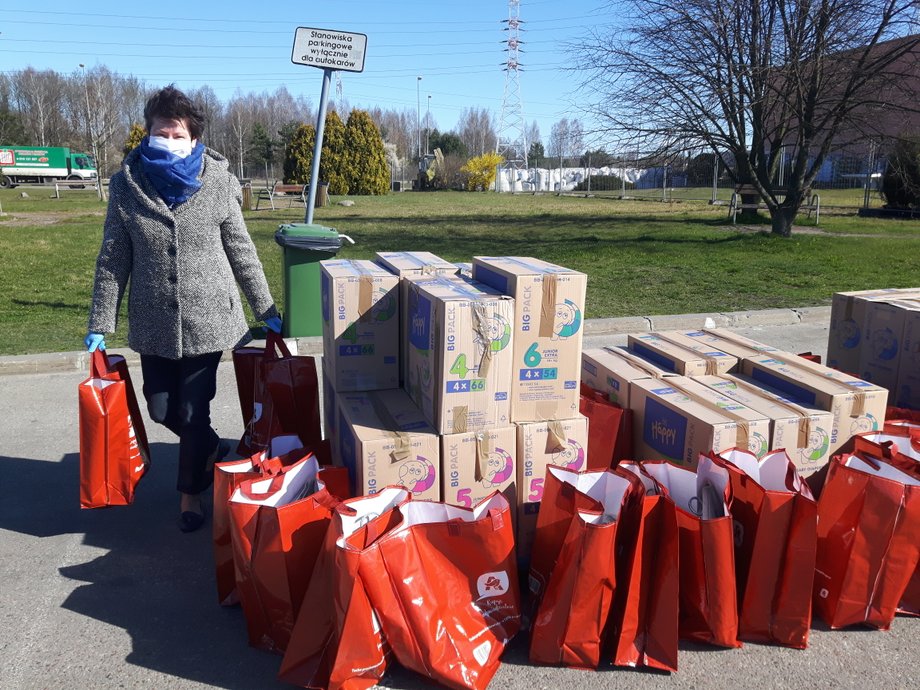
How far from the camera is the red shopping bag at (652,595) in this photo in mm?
2820

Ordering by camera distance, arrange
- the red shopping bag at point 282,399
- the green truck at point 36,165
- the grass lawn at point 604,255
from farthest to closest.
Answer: the green truck at point 36,165 < the grass lawn at point 604,255 < the red shopping bag at point 282,399

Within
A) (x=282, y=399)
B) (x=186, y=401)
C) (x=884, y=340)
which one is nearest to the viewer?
(x=186, y=401)

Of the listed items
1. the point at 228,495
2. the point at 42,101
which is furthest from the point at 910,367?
the point at 42,101

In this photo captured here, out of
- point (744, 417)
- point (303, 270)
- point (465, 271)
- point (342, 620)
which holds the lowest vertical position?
point (342, 620)

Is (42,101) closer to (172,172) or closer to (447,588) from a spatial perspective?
(172,172)

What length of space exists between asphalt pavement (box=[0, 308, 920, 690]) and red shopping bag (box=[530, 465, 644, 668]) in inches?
3.8

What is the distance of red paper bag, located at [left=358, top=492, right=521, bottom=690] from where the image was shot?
106 inches

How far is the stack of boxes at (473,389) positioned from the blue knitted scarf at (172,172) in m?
0.78

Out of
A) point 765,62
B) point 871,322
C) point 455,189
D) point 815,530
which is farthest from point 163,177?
point 455,189

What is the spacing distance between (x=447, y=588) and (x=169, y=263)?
1.99m

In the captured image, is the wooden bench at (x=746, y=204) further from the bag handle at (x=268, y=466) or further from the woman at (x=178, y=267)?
the bag handle at (x=268, y=466)

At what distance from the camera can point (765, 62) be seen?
1546 centimetres

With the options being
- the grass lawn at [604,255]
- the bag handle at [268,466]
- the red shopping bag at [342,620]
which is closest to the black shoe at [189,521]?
the bag handle at [268,466]

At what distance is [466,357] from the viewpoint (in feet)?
10.4
